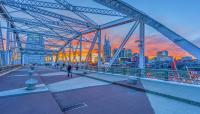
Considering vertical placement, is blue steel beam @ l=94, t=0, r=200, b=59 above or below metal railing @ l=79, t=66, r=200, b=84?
above

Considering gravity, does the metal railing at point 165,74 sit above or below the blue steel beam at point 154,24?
below

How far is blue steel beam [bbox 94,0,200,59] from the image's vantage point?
14.3 metres

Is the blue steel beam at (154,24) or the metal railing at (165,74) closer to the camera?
the metal railing at (165,74)

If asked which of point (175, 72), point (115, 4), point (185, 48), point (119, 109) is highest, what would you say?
point (115, 4)

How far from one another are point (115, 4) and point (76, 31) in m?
16.5

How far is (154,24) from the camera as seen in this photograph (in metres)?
15.7

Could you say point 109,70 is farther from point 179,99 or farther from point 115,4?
point 179,99

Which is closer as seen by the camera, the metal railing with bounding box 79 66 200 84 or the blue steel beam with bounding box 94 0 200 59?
the metal railing with bounding box 79 66 200 84

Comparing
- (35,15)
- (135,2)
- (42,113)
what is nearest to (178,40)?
(135,2)

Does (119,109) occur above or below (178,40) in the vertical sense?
below

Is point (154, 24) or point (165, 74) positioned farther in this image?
point (154, 24)

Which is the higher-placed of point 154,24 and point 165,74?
Answer: point 154,24

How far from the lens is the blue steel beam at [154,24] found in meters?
14.3

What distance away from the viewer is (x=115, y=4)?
46.6ft
